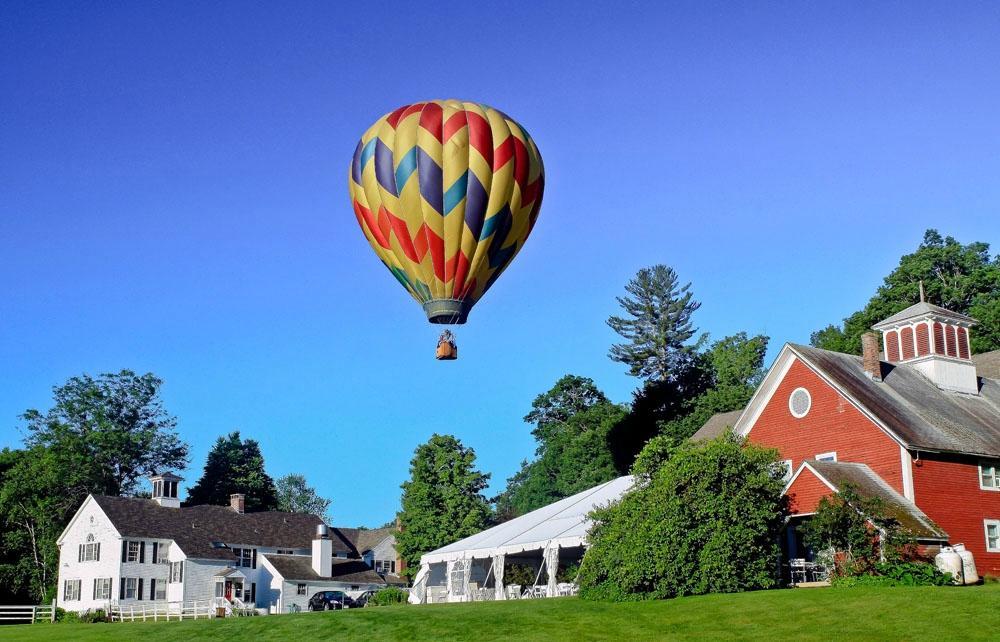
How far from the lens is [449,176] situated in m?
33.0

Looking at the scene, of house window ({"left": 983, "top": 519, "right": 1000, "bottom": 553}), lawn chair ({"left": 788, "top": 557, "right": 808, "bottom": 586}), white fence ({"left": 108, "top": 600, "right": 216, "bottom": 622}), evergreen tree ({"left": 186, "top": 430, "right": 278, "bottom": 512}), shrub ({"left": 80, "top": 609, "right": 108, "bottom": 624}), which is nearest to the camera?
lawn chair ({"left": 788, "top": 557, "right": 808, "bottom": 586})

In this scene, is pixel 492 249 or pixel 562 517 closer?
pixel 492 249

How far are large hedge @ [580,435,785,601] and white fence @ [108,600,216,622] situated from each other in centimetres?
2690

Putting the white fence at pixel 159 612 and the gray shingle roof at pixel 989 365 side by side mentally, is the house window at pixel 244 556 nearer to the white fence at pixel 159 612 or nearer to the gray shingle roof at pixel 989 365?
the white fence at pixel 159 612

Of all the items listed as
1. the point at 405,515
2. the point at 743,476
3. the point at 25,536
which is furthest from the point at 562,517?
the point at 25,536

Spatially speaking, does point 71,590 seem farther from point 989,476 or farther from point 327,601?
point 989,476

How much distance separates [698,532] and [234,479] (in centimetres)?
6918

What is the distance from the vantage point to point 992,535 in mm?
37219

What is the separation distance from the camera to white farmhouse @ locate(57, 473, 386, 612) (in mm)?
66125

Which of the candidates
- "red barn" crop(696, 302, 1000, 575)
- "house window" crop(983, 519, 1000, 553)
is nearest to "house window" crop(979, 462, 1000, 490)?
"red barn" crop(696, 302, 1000, 575)

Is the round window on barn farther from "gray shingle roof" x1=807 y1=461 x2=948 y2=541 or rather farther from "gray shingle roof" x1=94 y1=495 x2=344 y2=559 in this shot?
"gray shingle roof" x1=94 y1=495 x2=344 y2=559

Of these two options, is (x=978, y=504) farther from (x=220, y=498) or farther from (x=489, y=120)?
(x=220, y=498)

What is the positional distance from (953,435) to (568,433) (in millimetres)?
53114

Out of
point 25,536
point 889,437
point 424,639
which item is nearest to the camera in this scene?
point 424,639
